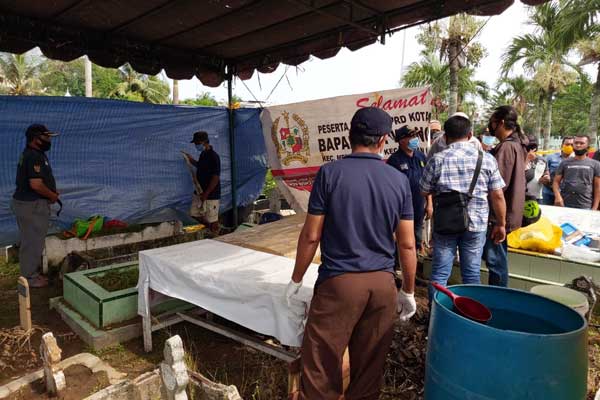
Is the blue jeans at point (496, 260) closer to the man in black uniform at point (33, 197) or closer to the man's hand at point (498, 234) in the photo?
the man's hand at point (498, 234)

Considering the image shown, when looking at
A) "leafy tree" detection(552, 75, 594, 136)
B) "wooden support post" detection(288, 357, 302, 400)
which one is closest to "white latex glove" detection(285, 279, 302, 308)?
"wooden support post" detection(288, 357, 302, 400)

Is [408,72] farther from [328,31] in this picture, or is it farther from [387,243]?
[387,243]

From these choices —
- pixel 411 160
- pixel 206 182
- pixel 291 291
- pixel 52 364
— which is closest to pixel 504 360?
pixel 291 291

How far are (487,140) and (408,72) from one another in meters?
20.0

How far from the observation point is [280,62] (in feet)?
18.9

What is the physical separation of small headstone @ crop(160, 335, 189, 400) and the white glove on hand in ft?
3.83

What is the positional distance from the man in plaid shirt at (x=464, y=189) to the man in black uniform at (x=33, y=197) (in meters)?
4.07

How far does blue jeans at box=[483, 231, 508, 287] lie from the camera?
3264 millimetres

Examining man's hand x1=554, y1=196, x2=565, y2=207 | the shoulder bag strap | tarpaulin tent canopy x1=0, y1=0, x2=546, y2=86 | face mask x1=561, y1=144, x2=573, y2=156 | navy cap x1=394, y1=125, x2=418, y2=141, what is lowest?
man's hand x1=554, y1=196, x2=565, y2=207

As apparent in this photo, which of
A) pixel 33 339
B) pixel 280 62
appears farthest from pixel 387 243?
pixel 280 62

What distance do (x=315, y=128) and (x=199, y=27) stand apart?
2.02m

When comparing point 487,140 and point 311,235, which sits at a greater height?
point 487,140

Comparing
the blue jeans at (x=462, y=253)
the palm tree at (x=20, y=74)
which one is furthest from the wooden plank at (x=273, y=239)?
the palm tree at (x=20, y=74)

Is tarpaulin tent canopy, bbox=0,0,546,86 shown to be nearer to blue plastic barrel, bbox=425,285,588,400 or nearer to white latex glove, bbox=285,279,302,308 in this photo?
blue plastic barrel, bbox=425,285,588,400
